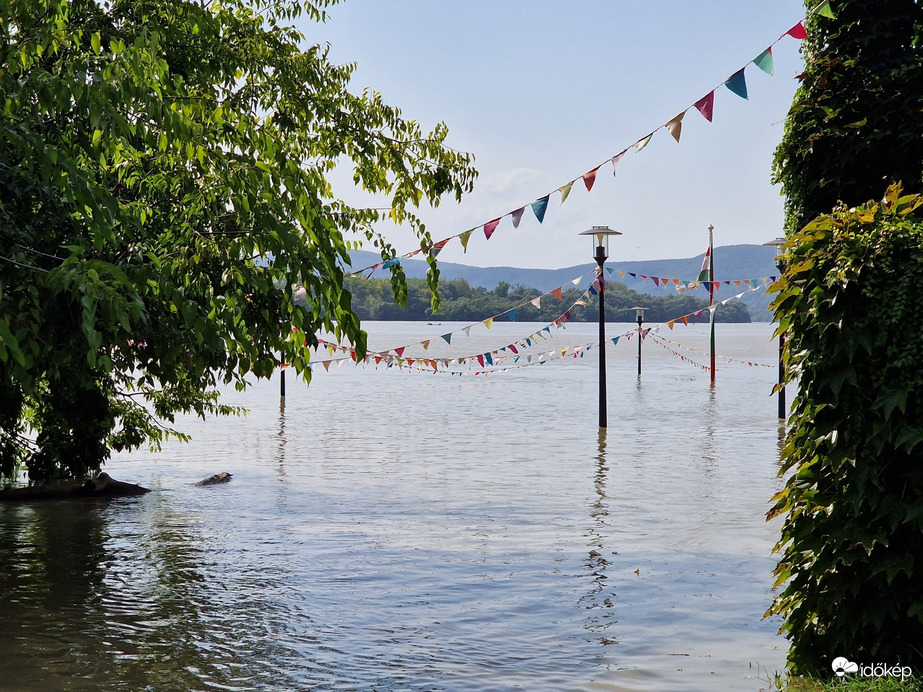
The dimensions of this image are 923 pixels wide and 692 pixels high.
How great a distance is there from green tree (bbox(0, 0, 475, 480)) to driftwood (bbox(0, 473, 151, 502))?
159 cm

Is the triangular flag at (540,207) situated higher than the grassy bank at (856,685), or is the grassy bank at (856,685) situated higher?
the triangular flag at (540,207)

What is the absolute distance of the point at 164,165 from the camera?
7.34 meters

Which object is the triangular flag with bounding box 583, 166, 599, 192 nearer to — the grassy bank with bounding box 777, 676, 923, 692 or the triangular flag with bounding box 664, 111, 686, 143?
the triangular flag with bounding box 664, 111, 686, 143

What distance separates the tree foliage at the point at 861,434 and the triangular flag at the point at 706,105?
19.6 feet

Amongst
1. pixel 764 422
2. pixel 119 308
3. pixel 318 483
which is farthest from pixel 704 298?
pixel 119 308

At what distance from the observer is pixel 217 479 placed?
15891 millimetres

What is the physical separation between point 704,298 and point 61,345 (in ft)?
558

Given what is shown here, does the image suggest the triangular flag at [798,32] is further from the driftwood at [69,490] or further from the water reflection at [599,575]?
the driftwood at [69,490]

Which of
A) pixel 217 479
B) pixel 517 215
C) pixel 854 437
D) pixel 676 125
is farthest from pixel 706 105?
pixel 217 479

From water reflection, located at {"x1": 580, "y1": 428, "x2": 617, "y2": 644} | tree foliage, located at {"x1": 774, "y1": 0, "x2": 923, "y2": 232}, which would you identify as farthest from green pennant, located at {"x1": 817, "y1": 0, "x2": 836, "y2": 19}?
water reflection, located at {"x1": 580, "y1": 428, "x2": 617, "y2": 644}

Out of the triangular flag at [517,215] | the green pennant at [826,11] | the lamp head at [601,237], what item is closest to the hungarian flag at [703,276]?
the lamp head at [601,237]

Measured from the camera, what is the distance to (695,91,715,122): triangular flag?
11.1 metres

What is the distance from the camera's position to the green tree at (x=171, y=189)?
4801 mm

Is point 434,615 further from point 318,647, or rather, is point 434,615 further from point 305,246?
point 305,246
